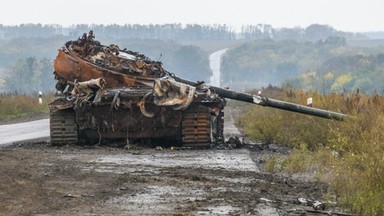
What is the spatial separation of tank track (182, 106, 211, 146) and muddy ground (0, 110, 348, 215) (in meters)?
1.62

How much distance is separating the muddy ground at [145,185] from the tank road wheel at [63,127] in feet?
6.20

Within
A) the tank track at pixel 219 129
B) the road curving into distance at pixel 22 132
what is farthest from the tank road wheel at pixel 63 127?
the tank track at pixel 219 129

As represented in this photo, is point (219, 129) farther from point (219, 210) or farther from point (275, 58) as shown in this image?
point (275, 58)

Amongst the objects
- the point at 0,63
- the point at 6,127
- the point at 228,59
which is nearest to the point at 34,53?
the point at 0,63

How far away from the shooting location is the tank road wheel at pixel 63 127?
17703 mm

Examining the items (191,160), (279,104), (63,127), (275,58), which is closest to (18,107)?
(63,127)

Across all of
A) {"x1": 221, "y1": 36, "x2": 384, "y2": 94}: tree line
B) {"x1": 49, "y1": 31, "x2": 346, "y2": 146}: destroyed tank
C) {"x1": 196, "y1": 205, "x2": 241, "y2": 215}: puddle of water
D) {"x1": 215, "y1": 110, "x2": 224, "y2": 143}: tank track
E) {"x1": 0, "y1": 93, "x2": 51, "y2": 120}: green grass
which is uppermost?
{"x1": 196, "y1": 205, "x2": 241, "y2": 215}: puddle of water

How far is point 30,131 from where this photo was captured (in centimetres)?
2414

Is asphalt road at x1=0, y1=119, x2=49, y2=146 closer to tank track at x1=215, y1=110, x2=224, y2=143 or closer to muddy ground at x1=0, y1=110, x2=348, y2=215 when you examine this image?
tank track at x1=215, y1=110, x2=224, y2=143

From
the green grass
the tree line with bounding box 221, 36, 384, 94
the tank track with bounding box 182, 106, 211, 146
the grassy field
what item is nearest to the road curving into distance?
the tank track with bounding box 182, 106, 211, 146

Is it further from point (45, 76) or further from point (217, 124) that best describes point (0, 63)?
point (217, 124)

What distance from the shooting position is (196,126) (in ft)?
57.1

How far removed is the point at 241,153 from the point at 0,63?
569 ft

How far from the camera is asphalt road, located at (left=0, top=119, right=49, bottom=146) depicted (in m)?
20.6
